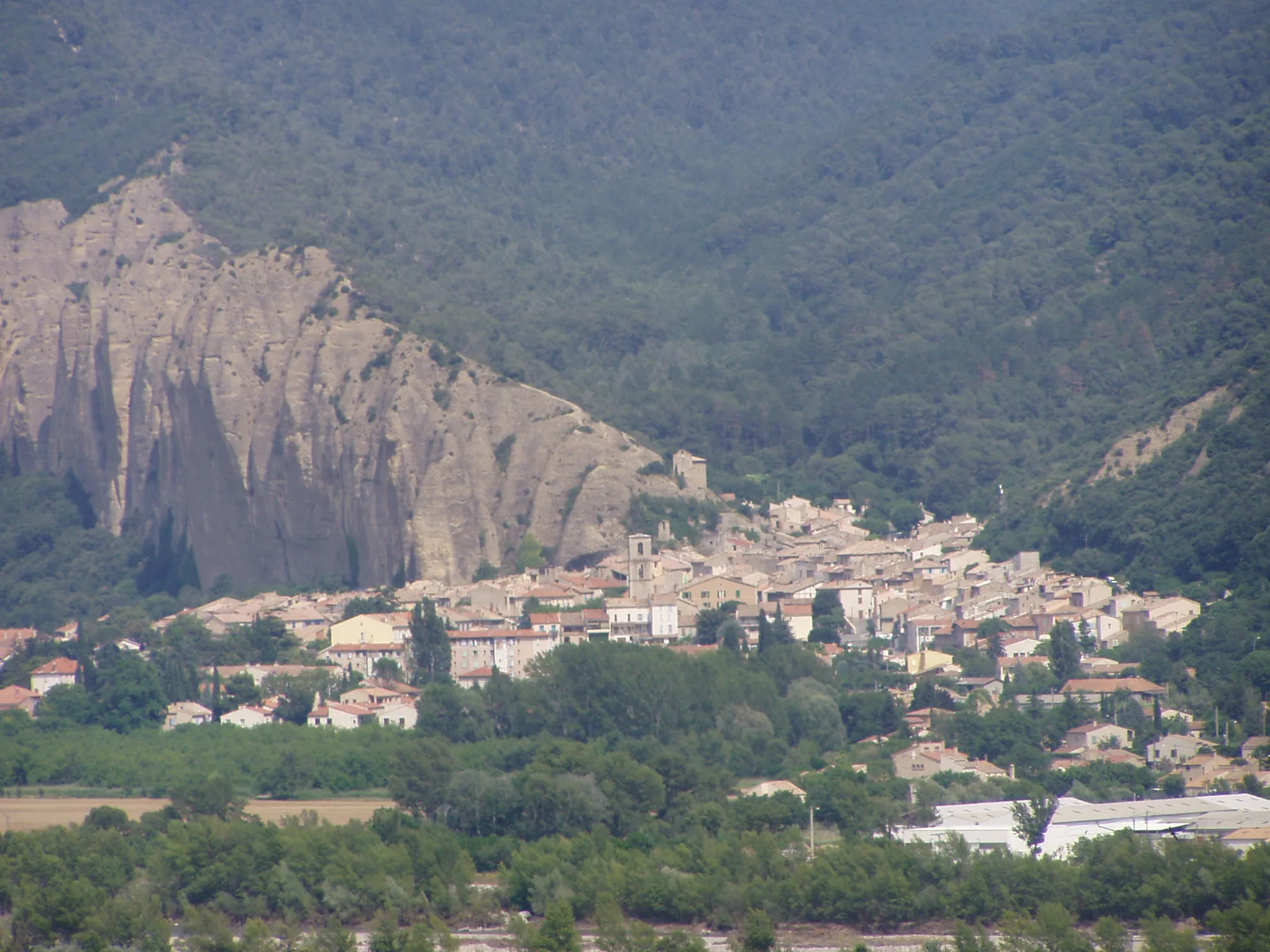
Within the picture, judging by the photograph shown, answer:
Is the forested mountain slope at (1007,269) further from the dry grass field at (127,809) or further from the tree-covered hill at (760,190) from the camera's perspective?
the dry grass field at (127,809)

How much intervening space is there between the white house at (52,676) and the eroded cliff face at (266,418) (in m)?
13.9

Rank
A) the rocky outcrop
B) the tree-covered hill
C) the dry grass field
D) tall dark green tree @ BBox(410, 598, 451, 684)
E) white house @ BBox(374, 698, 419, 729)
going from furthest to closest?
the tree-covered hill → the rocky outcrop → tall dark green tree @ BBox(410, 598, 451, 684) → white house @ BBox(374, 698, 419, 729) → the dry grass field

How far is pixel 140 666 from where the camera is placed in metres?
81.2

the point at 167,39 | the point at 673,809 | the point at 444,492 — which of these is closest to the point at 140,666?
the point at 444,492

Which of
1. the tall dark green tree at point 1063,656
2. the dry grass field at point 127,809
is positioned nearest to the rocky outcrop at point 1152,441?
the tall dark green tree at point 1063,656

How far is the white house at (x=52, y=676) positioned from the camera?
8425cm

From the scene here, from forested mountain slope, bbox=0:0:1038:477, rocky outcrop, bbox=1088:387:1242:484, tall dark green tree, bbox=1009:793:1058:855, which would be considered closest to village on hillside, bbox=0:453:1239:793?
rocky outcrop, bbox=1088:387:1242:484

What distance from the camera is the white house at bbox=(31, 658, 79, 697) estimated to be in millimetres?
84250

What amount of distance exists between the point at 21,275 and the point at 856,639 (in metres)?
45.5

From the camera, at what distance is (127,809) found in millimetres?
67875

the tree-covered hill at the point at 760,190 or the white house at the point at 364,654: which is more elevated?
the tree-covered hill at the point at 760,190

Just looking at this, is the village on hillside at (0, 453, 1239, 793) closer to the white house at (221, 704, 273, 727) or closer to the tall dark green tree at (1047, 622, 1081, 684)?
the white house at (221, 704, 273, 727)

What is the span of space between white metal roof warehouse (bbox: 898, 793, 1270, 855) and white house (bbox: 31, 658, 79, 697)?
33490mm

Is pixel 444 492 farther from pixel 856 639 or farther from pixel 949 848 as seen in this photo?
pixel 949 848
